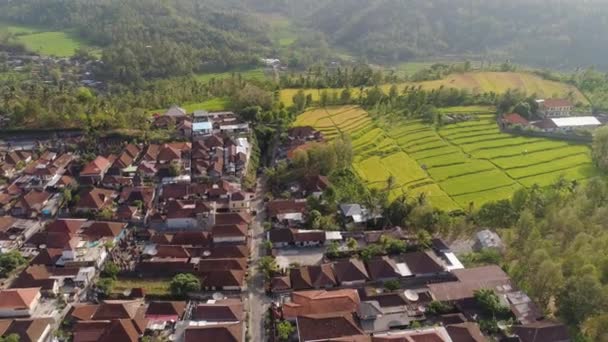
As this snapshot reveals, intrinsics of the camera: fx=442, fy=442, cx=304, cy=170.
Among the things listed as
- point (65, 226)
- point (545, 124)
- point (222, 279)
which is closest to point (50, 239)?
point (65, 226)

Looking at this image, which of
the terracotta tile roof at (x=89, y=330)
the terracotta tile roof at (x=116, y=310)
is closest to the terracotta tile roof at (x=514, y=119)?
the terracotta tile roof at (x=116, y=310)

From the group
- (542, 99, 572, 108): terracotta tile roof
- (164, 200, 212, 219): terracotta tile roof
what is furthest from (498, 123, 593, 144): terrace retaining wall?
(164, 200, 212, 219): terracotta tile roof

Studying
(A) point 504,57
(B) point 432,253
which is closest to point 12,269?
(B) point 432,253

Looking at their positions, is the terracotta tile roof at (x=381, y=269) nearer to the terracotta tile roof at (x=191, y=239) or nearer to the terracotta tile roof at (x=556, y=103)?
the terracotta tile roof at (x=191, y=239)

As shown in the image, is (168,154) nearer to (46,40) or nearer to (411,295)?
(411,295)

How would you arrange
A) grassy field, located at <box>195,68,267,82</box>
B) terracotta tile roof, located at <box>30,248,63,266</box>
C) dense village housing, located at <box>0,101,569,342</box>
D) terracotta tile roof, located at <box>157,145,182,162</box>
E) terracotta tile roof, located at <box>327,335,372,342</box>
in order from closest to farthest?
terracotta tile roof, located at <box>327,335,372,342</box> → dense village housing, located at <box>0,101,569,342</box> → terracotta tile roof, located at <box>30,248,63,266</box> → terracotta tile roof, located at <box>157,145,182,162</box> → grassy field, located at <box>195,68,267,82</box>

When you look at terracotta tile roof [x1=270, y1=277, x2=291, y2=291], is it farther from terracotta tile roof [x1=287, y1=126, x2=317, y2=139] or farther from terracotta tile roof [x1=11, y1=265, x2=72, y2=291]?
terracotta tile roof [x1=287, y1=126, x2=317, y2=139]
